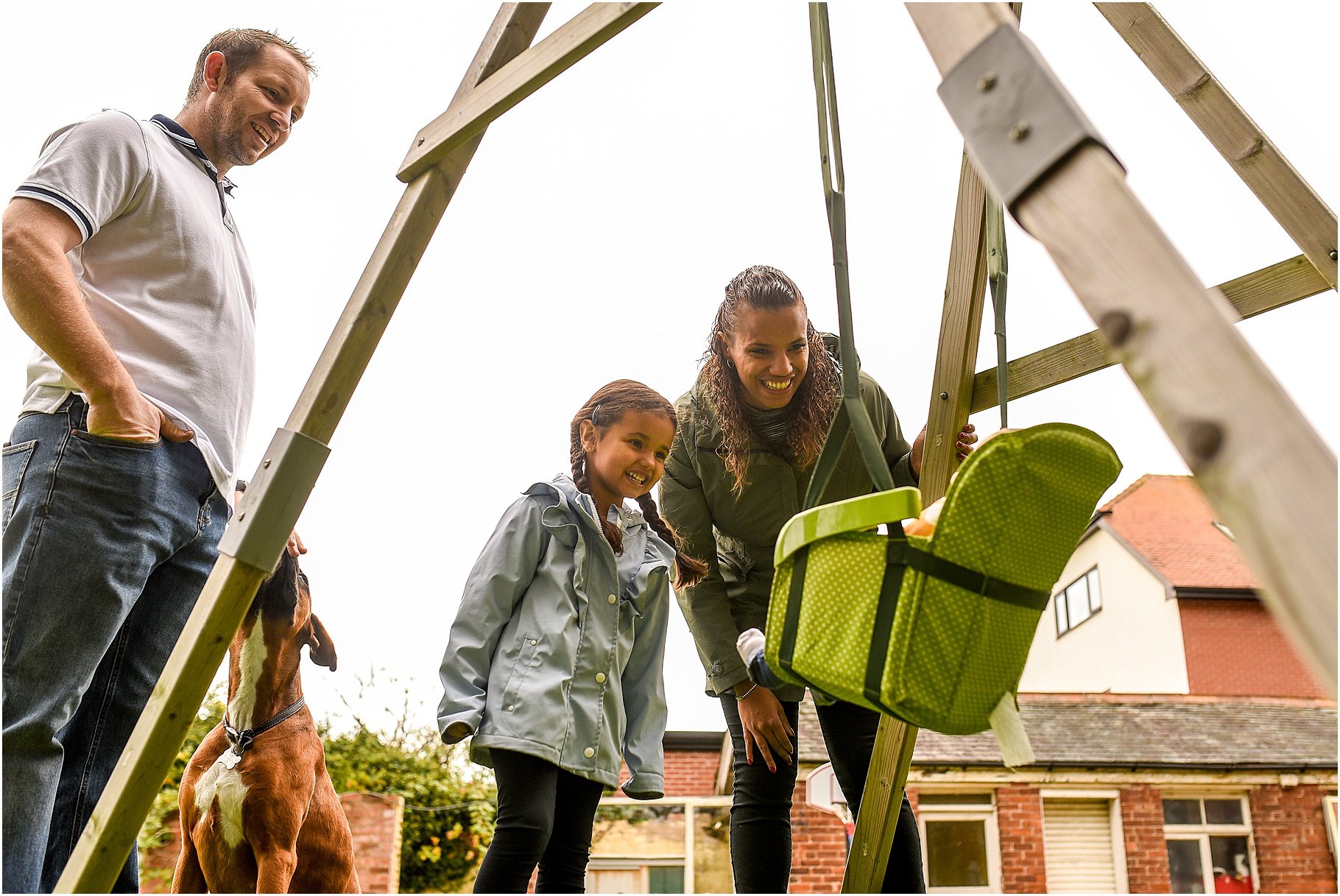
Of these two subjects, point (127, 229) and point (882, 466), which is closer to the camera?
point (882, 466)

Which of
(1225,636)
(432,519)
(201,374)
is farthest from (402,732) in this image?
(1225,636)

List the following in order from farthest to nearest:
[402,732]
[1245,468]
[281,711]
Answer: [402,732] → [281,711] → [1245,468]

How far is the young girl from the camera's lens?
185cm

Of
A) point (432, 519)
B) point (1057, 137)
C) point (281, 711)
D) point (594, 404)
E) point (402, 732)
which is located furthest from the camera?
point (432, 519)

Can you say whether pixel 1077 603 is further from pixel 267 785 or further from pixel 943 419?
pixel 267 785

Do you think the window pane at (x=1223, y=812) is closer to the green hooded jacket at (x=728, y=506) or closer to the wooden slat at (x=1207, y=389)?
the green hooded jacket at (x=728, y=506)

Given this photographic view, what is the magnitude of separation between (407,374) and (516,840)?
10.5 meters

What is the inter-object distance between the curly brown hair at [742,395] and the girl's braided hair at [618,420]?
0.42 feet

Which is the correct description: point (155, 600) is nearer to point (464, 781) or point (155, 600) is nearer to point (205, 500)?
Result: point (205, 500)

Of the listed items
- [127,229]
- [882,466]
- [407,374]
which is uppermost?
[407,374]

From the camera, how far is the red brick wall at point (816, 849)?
428 inches

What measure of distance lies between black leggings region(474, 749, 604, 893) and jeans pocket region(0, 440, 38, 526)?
87 cm

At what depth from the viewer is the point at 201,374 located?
170 cm

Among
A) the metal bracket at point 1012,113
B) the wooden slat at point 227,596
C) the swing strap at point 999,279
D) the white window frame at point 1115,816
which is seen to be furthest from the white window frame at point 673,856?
the metal bracket at point 1012,113
